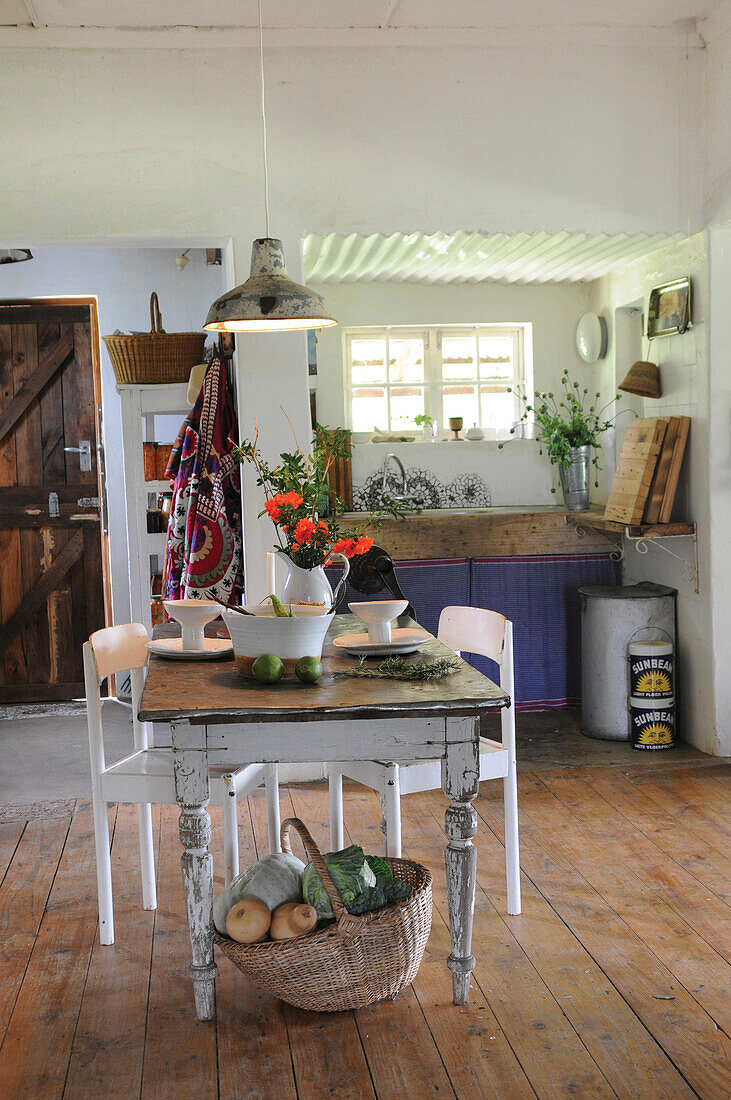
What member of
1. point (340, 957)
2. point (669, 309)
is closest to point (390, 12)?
point (669, 309)

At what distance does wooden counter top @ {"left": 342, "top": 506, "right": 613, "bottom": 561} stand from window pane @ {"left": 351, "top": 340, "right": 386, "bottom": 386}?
1165 millimetres

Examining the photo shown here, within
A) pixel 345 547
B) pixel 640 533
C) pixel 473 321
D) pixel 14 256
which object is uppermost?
pixel 14 256

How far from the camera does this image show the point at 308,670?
2.87 m

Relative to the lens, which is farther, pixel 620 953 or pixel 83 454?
pixel 83 454

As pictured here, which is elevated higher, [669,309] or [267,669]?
[669,309]

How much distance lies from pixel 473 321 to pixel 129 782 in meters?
4.33

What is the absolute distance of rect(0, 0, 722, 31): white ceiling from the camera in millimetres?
4312

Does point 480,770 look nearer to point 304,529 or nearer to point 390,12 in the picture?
point 304,529

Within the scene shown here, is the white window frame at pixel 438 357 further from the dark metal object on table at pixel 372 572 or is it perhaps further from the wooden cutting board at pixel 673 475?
the dark metal object on table at pixel 372 572

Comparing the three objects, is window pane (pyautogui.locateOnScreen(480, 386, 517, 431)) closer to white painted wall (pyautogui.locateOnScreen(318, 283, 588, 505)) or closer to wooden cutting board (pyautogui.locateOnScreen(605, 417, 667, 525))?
white painted wall (pyautogui.locateOnScreen(318, 283, 588, 505))

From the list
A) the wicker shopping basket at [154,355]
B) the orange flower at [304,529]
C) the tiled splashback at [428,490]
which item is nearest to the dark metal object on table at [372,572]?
the orange flower at [304,529]

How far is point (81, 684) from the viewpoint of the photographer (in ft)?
22.4

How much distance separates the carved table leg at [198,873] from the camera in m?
2.73

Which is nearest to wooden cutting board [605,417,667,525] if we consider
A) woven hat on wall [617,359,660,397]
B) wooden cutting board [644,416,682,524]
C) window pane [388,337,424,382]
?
wooden cutting board [644,416,682,524]
